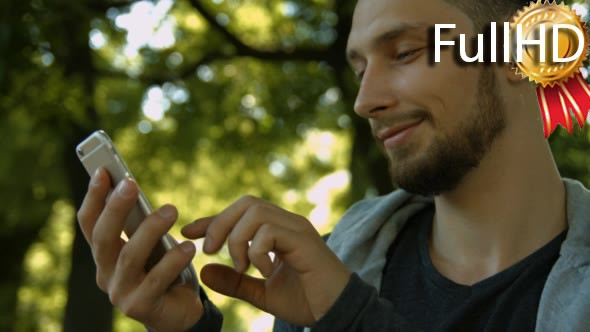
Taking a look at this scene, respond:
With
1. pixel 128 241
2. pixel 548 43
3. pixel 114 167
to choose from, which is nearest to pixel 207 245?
pixel 128 241

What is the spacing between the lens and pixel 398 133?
2.13 meters

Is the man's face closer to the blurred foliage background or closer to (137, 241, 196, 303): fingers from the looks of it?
(137, 241, 196, 303): fingers

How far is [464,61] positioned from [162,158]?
709 centimetres

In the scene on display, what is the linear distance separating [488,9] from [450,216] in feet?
2.02

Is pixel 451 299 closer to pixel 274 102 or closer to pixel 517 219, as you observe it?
pixel 517 219

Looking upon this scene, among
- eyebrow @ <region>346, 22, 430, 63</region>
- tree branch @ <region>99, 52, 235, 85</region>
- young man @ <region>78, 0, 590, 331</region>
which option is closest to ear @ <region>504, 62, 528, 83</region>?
young man @ <region>78, 0, 590, 331</region>

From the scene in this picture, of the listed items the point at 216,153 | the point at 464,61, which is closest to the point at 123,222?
the point at 464,61

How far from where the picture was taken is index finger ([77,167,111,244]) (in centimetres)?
167

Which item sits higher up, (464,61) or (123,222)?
(464,61)

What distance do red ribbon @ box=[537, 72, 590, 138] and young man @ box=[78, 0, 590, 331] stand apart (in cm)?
14

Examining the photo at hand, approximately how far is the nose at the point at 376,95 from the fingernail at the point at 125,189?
0.76m

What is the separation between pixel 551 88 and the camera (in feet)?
8.04

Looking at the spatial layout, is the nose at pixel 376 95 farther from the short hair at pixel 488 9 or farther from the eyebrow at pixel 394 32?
the short hair at pixel 488 9

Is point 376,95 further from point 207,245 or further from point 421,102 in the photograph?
point 207,245
